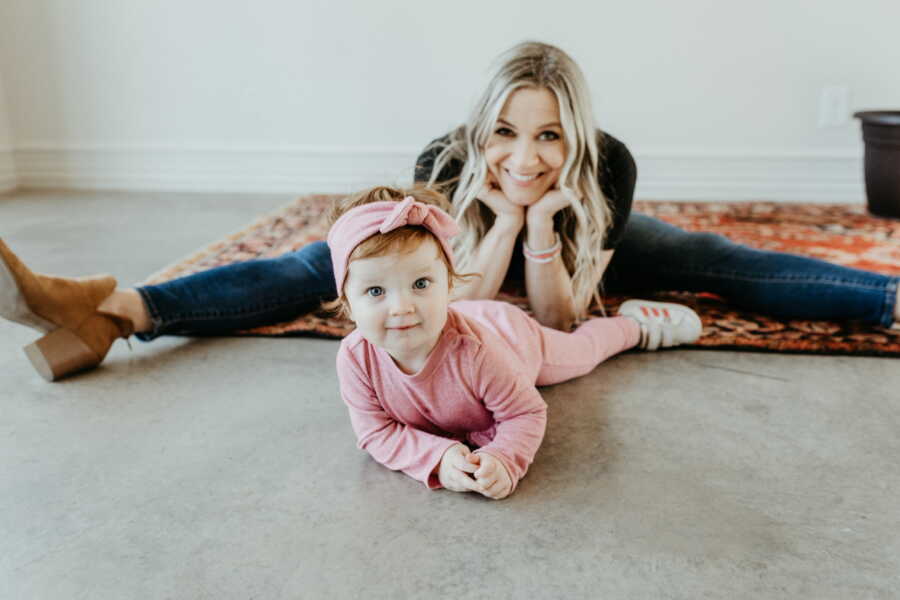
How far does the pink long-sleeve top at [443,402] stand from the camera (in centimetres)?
116

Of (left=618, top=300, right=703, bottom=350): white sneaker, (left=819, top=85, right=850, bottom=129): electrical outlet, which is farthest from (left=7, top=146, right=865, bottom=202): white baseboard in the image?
(left=618, top=300, right=703, bottom=350): white sneaker

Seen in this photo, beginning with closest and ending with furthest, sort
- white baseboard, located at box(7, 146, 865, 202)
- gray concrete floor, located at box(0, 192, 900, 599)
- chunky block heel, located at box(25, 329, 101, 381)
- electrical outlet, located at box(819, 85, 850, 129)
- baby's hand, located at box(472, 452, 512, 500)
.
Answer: gray concrete floor, located at box(0, 192, 900, 599)
baby's hand, located at box(472, 452, 512, 500)
chunky block heel, located at box(25, 329, 101, 381)
electrical outlet, located at box(819, 85, 850, 129)
white baseboard, located at box(7, 146, 865, 202)

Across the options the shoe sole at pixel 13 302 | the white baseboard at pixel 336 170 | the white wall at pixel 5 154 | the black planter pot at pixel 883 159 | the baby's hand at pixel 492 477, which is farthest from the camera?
the white wall at pixel 5 154

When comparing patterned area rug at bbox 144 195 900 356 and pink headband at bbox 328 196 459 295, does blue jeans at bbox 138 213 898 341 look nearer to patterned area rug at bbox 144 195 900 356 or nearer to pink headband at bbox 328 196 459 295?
patterned area rug at bbox 144 195 900 356

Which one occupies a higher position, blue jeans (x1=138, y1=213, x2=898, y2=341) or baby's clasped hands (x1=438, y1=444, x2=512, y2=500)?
blue jeans (x1=138, y1=213, x2=898, y2=341)

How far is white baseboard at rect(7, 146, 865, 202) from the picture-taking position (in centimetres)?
302

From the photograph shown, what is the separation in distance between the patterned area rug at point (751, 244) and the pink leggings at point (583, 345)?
19cm

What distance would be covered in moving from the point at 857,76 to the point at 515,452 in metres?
2.48

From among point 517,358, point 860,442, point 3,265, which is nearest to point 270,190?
point 3,265

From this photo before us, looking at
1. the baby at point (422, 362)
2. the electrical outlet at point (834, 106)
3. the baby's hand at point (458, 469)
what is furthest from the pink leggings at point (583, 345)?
the electrical outlet at point (834, 106)

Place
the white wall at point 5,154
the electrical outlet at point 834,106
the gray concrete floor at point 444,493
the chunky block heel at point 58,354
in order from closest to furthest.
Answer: the gray concrete floor at point 444,493
the chunky block heel at point 58,354
the electrical outlet at point 834,106
the white wall at point 5,154

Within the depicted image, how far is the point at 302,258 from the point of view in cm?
185

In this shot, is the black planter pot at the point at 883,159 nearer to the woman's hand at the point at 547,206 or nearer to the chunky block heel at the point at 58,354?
the woman's hand at the point at 547,206

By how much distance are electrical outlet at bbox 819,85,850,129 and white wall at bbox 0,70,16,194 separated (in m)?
3.47
